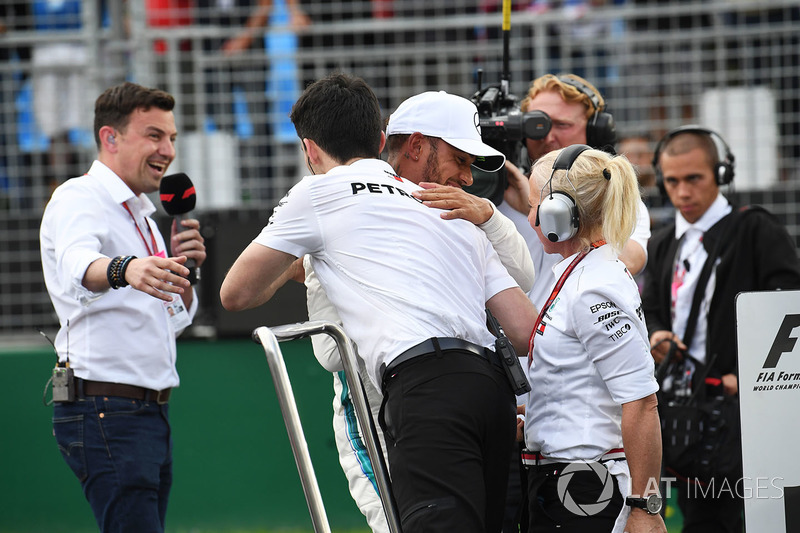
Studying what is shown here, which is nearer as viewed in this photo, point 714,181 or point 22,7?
point 714,181

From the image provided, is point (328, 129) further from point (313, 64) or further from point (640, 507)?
point (313, 64)

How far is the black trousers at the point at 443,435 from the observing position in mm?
2549

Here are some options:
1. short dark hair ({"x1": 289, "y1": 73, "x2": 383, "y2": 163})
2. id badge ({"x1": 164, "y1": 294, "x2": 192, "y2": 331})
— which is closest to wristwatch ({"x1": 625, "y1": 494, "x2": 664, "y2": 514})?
short dark hair ({"x1": 289, "y1": 73, "x2": 383, "y2": 163})

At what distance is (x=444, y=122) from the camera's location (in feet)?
9.53

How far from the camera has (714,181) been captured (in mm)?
4629

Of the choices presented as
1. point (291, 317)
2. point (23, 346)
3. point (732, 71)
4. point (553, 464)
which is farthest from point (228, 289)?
point (732, 71)

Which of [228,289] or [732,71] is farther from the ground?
[732,71]

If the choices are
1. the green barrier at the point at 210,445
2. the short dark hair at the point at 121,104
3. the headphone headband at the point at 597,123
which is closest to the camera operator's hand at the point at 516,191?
the headphone headband at the point at 597,123

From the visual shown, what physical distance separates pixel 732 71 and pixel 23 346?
→ 485 centimetres

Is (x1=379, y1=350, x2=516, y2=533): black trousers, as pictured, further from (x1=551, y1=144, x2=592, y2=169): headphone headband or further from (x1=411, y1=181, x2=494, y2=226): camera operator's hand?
(x1=551, y1=144, x2=592, y2=169): headphone headband

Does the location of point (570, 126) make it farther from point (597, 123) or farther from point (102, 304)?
point (102, 304)

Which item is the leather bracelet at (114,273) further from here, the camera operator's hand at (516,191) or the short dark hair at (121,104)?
the camera operator's hand at (516,191)

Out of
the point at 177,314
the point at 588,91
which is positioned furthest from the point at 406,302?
the point at 588,91

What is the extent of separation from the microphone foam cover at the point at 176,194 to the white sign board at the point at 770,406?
2133mm
